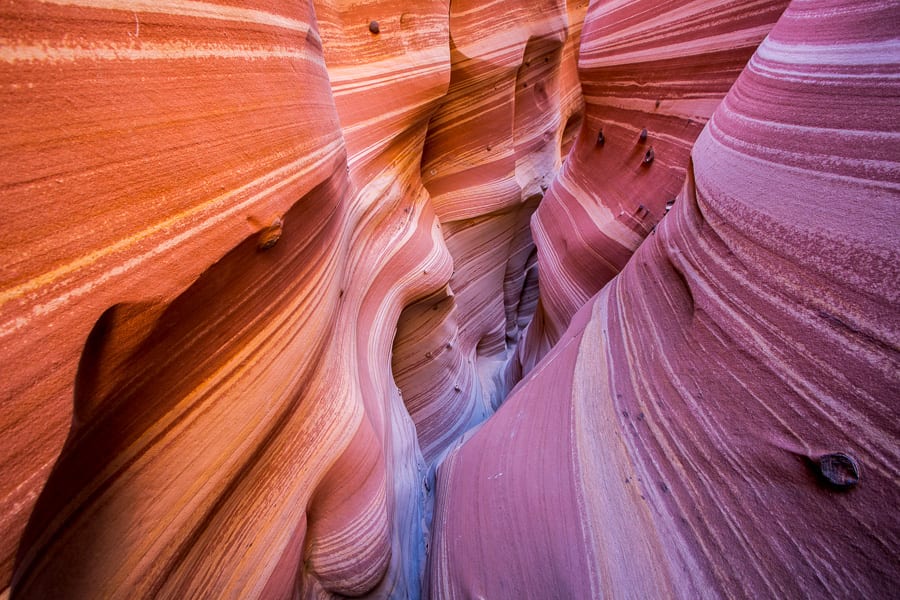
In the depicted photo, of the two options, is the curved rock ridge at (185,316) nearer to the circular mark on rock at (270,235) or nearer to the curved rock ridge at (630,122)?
the circular mark on rock at (270,235)

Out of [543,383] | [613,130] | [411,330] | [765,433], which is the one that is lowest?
[411,330]

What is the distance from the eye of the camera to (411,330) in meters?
2.47

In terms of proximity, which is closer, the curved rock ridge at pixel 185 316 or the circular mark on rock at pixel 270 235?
the curved rock ridge at pixel 185 316

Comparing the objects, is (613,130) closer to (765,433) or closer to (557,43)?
(557,43)

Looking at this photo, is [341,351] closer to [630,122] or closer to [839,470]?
[839,470]

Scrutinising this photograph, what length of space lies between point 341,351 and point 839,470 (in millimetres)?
1230

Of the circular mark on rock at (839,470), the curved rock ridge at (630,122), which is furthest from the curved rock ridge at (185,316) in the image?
the curved rock ridge at (630,122)

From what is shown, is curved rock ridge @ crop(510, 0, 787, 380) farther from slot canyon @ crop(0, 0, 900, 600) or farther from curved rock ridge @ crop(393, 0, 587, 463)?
curved rock ridge @ crop(393, 0, 587, 463)

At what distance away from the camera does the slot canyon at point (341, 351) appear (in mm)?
452

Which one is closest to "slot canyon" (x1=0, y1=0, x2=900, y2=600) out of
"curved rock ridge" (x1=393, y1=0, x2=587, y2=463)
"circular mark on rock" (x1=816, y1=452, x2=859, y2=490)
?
"circular mark on rock" (x1=816, y1=452, x2=859, y2=490)

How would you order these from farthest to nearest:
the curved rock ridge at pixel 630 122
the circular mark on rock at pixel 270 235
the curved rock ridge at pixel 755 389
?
the curved rock ridge at pixel 630 122 < the circular mark on rock at pixel 270 235 < the curved rock ridge at pixel 755 389

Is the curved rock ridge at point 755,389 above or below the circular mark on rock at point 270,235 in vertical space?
below

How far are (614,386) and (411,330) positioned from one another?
1672mm

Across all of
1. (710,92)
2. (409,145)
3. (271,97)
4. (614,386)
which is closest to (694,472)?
Answer: (614,386)
